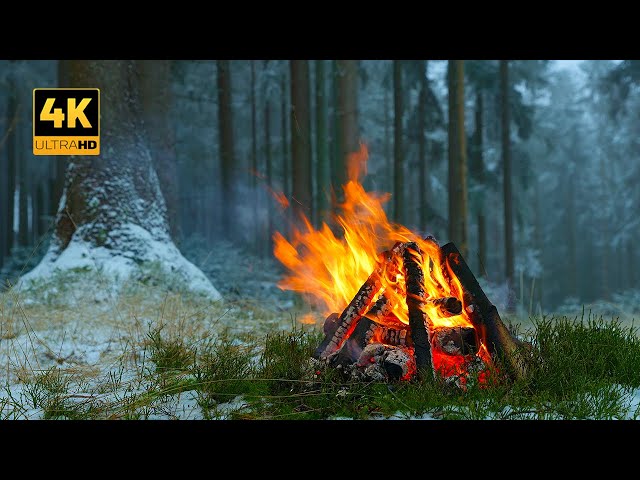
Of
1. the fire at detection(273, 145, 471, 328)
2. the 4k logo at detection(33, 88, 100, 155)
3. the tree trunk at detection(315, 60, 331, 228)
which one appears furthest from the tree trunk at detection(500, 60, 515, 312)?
the 4k logo at detection(33, 88, 100, 155)

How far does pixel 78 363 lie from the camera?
17.8ft

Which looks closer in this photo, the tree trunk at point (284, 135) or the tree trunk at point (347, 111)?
the tree trunk at point (347, 111)

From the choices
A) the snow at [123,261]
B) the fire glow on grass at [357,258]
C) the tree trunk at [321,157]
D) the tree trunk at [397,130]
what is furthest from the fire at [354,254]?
the tree trunk at [397,130]

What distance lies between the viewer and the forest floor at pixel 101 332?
3984mm

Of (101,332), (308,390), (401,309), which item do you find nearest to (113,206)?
(101,332)

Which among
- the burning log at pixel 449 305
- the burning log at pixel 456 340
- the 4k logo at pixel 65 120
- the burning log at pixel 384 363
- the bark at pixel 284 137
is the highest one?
the bark at pixel 284 137

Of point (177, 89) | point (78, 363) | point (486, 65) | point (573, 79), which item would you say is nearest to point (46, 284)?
point (78, 363)

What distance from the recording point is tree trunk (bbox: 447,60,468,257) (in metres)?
12.0

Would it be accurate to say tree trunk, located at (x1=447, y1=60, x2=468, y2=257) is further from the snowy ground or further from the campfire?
the campfire

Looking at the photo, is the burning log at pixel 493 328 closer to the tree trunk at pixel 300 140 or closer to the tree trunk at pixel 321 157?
the tree trunk at pixel 300 140

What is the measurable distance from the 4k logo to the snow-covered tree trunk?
3827 millimetres

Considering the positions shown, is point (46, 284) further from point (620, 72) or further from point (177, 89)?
point (177, 89)

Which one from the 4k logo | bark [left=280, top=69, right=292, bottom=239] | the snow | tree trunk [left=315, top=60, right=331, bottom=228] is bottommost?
the snow

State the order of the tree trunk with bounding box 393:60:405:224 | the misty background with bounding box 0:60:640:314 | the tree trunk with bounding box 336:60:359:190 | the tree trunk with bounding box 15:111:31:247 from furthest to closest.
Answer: the tree trunk with bounding box 15:111:31:247 → the tree trunk with bounding box 393:60:405:224 → the misty background with bounding box 0:60:640:314 → the tree trunk with bounding box 336:60:359:190
